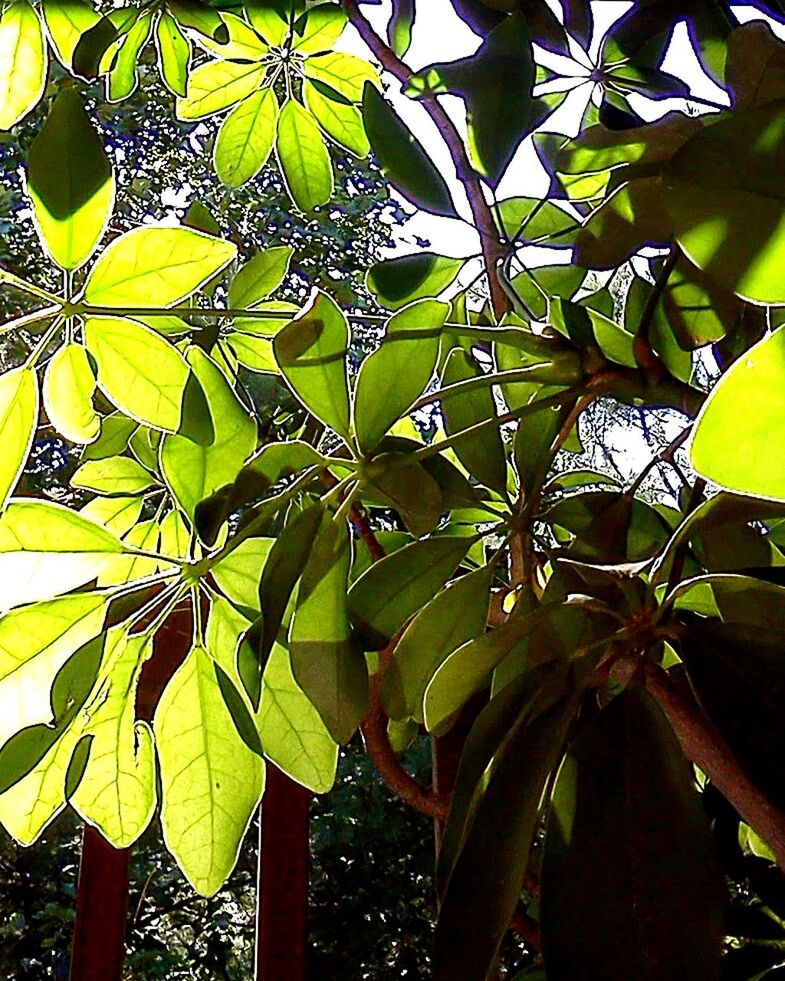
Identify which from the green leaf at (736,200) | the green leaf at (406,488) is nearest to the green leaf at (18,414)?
the green leaf at (406,488)

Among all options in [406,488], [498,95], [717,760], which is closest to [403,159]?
[498,95]

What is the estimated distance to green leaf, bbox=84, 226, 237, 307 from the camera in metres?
0.34

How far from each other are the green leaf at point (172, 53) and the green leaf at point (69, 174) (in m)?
0.32

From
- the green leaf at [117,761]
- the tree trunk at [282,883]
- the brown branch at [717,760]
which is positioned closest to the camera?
the brown branch at [717,760]

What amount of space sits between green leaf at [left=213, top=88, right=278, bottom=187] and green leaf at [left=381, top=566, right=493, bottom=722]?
345mm

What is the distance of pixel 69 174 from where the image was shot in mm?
331

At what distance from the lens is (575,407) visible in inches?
15.7

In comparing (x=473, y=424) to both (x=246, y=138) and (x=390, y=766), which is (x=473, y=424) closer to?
(x=390, y=766)

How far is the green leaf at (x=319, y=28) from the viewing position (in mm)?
593

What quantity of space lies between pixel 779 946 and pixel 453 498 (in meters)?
0.24

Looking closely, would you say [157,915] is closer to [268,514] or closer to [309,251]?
[309,251]

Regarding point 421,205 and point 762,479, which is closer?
point 762,479

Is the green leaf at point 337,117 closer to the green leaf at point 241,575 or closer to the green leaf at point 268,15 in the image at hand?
the green leaf at point 268,15

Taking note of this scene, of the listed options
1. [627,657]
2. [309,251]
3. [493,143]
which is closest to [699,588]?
[627,657]
